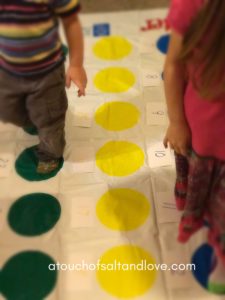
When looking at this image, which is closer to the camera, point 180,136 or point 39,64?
point 180,136

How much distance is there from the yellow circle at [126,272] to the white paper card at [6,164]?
0.38 metres

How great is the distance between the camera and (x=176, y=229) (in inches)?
36.4

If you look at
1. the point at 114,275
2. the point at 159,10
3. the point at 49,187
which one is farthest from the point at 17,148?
the point at 159,10

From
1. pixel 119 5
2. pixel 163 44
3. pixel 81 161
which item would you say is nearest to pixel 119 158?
pixel 81 161

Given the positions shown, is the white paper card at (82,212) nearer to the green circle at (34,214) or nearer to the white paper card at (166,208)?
the green circle at (34,214)

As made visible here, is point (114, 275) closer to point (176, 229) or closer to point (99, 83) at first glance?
point (176, 229)

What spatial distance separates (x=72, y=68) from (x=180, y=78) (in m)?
0.36

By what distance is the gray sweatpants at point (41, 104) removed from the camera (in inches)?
35.2

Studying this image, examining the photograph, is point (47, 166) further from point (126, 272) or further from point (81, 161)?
point (126, 272)

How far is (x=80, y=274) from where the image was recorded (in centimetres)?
87

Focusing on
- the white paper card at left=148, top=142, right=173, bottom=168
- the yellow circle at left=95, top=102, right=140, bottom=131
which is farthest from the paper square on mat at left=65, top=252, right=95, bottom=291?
the yellow circle at left=95, top=102, right=140, bottom=131

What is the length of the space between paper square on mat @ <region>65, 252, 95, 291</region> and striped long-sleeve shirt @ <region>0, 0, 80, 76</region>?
439 millimetres

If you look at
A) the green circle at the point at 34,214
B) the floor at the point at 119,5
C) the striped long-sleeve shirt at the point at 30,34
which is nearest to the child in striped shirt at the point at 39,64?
the striped long-sleeve shirt at the point at 30,34

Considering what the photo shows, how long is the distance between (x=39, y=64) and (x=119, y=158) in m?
0.37
